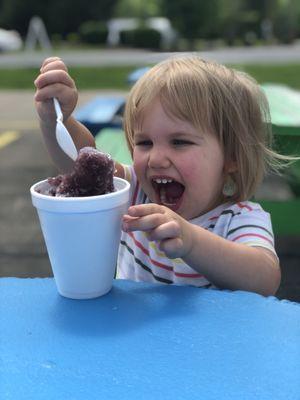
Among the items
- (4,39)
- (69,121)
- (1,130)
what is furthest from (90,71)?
(69,121)

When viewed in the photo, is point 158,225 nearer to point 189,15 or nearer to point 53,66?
point 53,66

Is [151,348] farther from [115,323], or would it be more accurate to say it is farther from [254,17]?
[254,17]

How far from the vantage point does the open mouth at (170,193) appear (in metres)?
1.43

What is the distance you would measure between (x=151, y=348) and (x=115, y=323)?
11cm

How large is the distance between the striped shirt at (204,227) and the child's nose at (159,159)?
7.8 inches

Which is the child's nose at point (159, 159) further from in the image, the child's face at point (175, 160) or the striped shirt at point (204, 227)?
the striped shirt at point (204, 227)

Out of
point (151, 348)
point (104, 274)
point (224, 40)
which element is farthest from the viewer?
point (224, 40)

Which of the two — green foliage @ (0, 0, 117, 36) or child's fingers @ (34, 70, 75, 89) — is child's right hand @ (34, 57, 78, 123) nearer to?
child's fingers @ (34, 70, 75, 89)

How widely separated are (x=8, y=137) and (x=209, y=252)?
641cm

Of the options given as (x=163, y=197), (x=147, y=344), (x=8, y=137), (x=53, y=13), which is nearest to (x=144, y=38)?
(x=53, y=13)

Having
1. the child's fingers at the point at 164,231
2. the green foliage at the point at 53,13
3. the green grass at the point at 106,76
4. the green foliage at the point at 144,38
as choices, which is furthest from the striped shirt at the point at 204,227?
the green foliage at the point at 53,13

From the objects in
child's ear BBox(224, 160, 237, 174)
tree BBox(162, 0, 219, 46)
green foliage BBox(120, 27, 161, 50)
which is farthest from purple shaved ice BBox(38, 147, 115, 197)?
green foliage BBox(120, 27, 161, 50)

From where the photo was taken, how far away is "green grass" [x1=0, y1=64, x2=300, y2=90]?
38.6 ft

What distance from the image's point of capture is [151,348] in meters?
0.95
